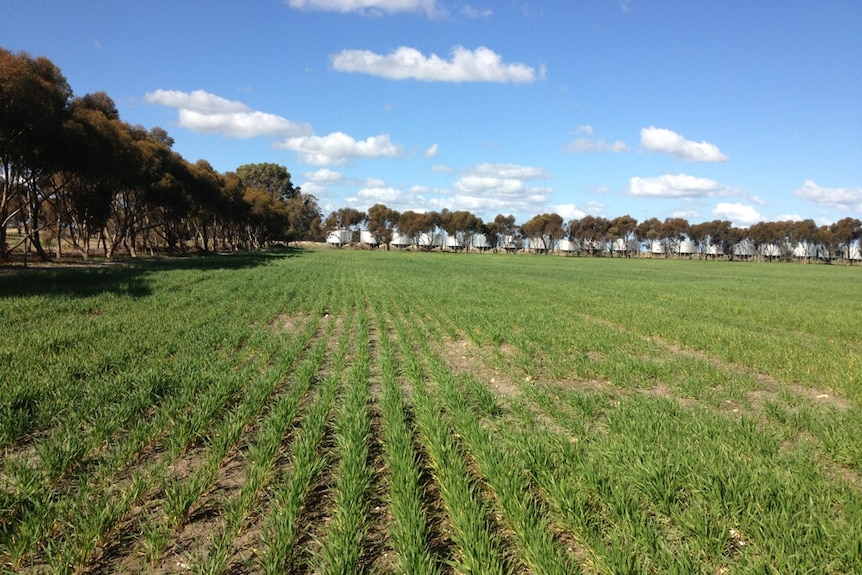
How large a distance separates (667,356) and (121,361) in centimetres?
1020

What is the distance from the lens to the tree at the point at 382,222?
433ft

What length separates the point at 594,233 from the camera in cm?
13725

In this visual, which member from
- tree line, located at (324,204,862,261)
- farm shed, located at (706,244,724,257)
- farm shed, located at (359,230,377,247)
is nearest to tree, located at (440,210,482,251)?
tree line, located at (324,204,862,261)

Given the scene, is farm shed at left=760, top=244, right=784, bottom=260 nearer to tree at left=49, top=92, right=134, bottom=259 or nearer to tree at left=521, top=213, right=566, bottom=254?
tree at left=521, top=213, right=566, bottom=254

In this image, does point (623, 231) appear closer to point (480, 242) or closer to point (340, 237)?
point (480, 242)

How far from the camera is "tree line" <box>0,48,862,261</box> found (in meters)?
21.2

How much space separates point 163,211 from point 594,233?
11815 centimetres

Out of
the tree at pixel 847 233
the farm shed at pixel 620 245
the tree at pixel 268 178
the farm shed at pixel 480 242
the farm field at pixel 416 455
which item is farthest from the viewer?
the farm shed at pixel 480 242

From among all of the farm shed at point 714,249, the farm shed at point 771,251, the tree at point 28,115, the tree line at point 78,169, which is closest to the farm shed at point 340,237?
the tree line at point 78,169

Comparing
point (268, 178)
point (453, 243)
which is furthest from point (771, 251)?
point (268, 178)

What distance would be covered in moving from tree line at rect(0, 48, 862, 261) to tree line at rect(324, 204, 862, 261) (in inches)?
12.7

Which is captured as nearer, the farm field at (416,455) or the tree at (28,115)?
the farm field at (416,455)

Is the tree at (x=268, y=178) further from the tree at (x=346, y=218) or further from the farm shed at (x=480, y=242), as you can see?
the farm shed at (x=480, y=242)

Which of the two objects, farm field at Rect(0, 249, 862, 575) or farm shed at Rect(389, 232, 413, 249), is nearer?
farm field at Rect(0, 249, 862, 575)
